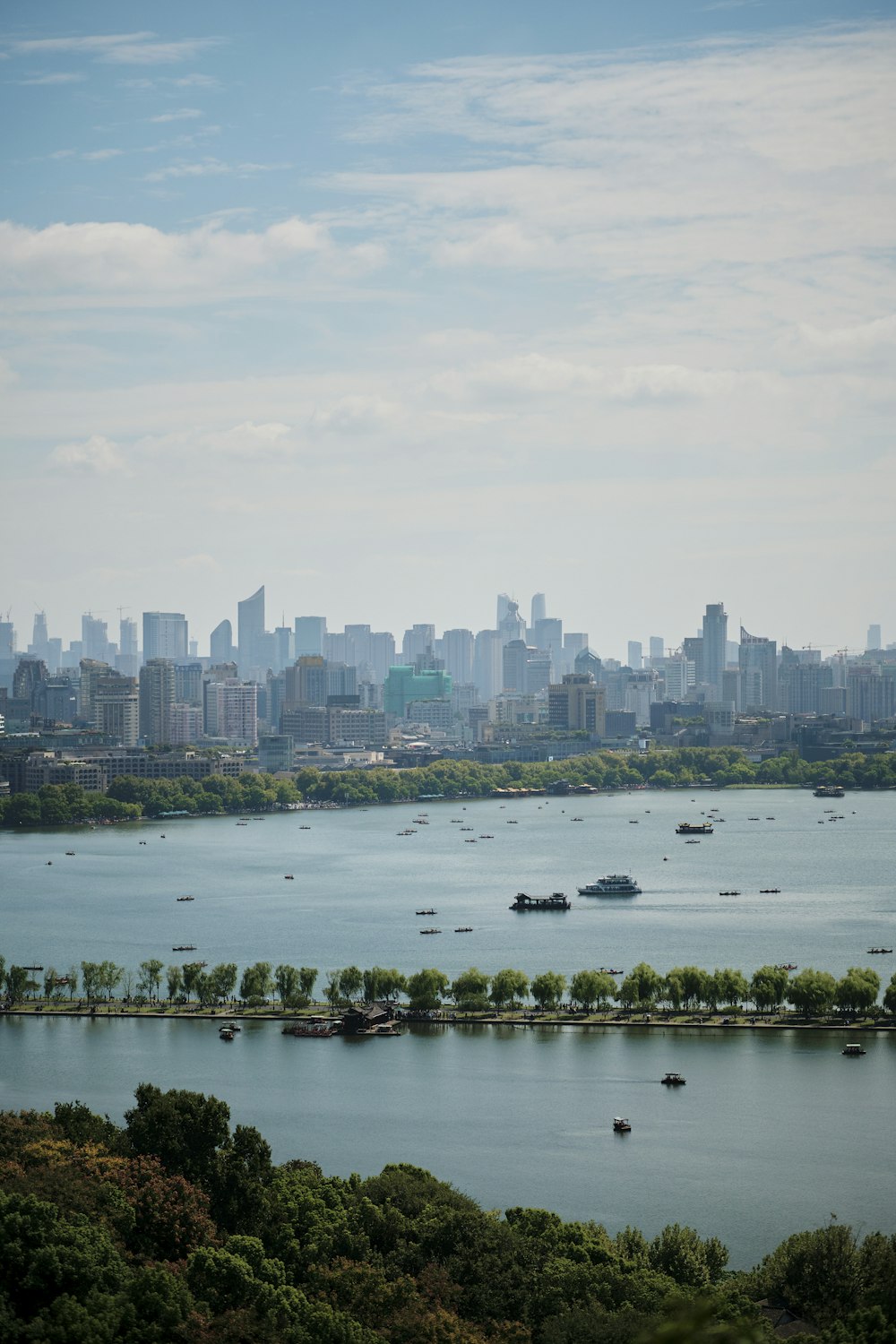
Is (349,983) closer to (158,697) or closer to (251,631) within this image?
(158,697)

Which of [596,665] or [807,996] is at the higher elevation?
[596,665]

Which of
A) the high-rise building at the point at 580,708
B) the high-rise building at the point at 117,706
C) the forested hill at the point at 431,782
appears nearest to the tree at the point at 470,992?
the forested hill at the point at 431,782

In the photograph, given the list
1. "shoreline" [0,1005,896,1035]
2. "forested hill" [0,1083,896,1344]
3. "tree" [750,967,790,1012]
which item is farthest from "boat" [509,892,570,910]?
"forested hill" [0,1083,896,1344]

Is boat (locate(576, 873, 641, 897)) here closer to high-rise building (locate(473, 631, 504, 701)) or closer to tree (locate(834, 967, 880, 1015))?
tree (locate(834, 967, 880, 1015))

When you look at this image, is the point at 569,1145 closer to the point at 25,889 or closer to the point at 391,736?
the point at 25,889

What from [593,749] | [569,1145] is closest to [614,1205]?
[569,1145]

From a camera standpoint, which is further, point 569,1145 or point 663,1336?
point 569,1145
